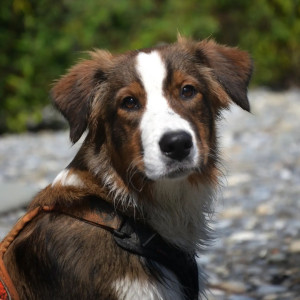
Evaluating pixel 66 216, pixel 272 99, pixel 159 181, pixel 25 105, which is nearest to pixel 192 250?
pixel 159 181

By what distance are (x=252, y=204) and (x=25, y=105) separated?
6.71 meters

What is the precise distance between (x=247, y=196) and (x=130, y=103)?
4.37 m

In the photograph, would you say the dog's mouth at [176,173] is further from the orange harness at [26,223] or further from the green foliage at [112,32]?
the green foliage at [112,32]

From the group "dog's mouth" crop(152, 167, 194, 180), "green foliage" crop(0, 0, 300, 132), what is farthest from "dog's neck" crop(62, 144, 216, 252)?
"green foliage" crop(0, 0, 300, 132)

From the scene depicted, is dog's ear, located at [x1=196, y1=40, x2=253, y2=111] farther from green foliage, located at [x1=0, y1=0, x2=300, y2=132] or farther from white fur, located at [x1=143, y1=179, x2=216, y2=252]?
green foliage, located at [x1=0, y1=0, x2=300, y2=132]

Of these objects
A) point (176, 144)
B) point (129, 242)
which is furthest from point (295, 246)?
point (176, 144)

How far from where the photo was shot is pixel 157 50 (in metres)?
3.57

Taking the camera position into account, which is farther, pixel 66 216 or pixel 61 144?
pixel 61 144

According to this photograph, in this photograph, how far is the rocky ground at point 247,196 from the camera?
524 centimetres

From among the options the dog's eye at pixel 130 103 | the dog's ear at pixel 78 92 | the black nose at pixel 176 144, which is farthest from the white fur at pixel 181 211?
the dog's ear at pixel 78 92

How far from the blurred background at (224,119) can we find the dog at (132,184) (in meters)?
0.41

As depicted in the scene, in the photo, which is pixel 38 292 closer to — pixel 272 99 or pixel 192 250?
pixel 192 250

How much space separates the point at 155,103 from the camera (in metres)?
3.38

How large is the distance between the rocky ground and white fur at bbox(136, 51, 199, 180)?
0.64 metres
